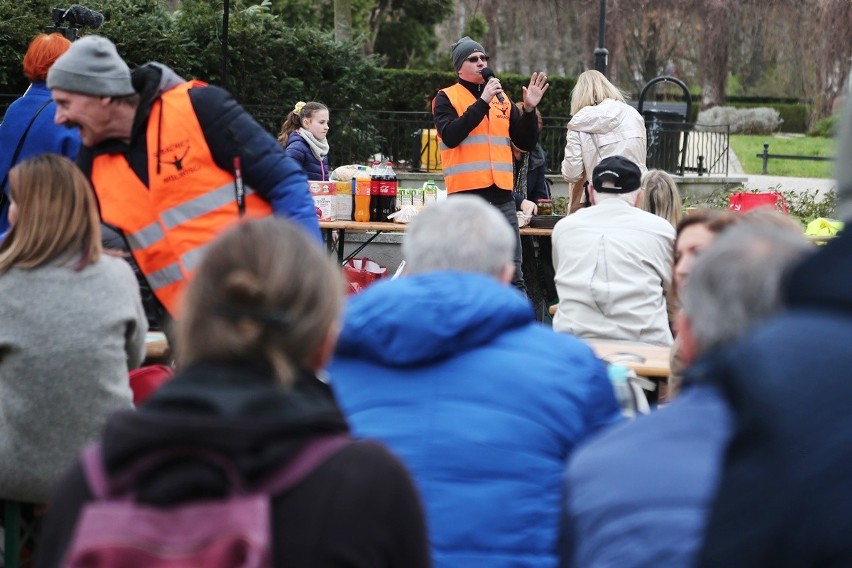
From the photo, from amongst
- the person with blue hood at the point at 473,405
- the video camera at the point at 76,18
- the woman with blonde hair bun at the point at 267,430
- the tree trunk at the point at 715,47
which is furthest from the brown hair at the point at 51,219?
the tree trunk at the point at 715,47

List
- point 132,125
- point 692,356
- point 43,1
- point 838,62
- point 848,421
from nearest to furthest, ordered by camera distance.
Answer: point 848,421
point 692,356
point 132,125
point 43,1
point 838,62

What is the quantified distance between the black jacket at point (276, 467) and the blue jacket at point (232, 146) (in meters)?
2.38

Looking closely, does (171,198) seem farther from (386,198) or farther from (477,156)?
(386,198)

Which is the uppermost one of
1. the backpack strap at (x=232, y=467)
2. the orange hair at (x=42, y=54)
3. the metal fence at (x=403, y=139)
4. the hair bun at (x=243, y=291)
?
the orange hair at (x=42, y=54)

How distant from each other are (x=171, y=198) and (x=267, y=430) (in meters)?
2.63

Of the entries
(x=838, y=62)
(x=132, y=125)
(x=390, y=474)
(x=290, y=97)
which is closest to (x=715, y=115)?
(x=838, y=62)

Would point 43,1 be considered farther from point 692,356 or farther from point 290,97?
point 692,356

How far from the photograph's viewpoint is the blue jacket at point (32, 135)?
18.3 feet

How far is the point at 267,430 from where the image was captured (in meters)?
1.95

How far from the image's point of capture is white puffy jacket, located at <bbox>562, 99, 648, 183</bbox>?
29.3 feet

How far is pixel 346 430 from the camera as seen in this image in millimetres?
2145

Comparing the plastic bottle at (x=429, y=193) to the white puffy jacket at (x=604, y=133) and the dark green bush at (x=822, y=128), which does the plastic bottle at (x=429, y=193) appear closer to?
the white puffy jacket at (x=604, y=133)

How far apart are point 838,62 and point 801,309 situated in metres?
32.2

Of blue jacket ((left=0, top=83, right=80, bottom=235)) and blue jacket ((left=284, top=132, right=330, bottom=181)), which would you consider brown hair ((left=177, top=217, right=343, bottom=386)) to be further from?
blue jacket ((left=284, top=132, right=330, bottom=181))
